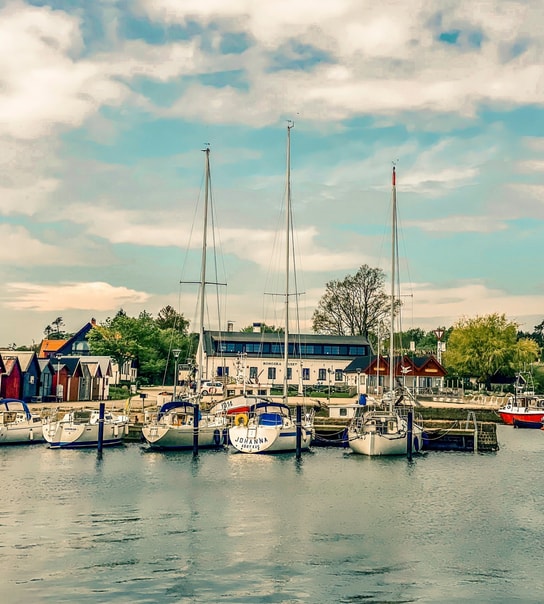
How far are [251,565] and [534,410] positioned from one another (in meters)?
71.0

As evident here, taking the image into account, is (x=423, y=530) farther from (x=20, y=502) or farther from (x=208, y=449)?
(x=208, y=449)

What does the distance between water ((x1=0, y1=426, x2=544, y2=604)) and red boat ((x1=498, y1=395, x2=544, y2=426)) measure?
38.0 meters

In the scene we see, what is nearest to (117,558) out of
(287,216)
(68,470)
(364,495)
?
(364,495)

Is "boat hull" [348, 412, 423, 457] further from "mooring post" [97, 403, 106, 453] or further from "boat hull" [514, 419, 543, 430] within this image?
"boat hull" [514, 419, 543, 430]

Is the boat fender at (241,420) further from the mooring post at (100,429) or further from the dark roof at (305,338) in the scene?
the dark roof at (305,338)

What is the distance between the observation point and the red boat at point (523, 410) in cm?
9004

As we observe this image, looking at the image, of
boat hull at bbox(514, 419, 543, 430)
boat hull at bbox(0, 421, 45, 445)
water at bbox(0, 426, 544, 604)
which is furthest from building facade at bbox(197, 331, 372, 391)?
water at bbox(0, 426, 544, 604)

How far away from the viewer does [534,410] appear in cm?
9119

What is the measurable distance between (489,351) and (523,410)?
1284 inches

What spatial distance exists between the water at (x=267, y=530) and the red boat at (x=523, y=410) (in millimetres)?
37965

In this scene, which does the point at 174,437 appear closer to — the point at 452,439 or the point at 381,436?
the point at 381,436

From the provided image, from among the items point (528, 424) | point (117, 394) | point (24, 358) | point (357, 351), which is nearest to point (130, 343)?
point (117, 394)

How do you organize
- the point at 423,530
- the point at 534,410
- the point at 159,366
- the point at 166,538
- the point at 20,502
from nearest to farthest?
the point at 166,538 → the point at 423,530 → the point at 20,502 → the point at 534,410 → the point at 159,366

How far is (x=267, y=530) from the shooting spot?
109 ft
